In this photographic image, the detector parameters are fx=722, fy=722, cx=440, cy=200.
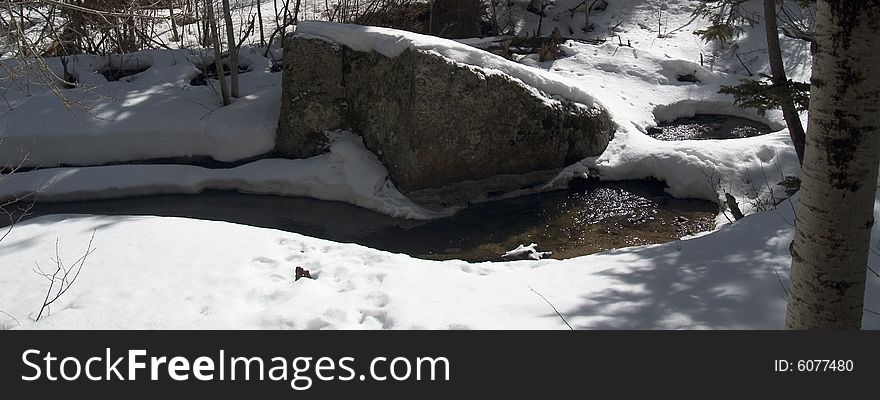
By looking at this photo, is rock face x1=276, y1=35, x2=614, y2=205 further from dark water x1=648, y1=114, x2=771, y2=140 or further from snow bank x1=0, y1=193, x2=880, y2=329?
snow bank x1=0, y1=193, x2=880, y2=329

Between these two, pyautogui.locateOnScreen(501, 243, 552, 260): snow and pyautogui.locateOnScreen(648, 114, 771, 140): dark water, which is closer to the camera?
pyautogui.locateOnScreen(501, 243, 552, 260): snow

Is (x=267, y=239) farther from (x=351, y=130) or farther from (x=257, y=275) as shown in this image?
(x=351, y=130)

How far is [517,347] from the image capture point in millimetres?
3580

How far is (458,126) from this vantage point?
924cm

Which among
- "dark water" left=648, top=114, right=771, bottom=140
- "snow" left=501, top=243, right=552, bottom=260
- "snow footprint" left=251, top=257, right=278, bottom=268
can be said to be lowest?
"snow" left=501, top=243, right=552, bottom=260

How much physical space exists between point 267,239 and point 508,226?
3.27m

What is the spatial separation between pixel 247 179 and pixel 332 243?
4583mm

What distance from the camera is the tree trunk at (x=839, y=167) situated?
2.57 m

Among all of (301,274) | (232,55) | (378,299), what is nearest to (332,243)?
(301,274)

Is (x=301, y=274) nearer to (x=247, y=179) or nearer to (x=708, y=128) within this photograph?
(x=247, y=179)

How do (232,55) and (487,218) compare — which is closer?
(487,218)

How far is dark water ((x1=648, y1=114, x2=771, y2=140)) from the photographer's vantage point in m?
10.7

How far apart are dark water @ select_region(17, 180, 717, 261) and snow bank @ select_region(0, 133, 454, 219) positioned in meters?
0.17

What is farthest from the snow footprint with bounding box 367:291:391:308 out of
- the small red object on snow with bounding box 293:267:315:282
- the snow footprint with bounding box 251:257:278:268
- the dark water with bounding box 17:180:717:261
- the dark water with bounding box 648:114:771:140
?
the dark water with bounding box 648:114:771:140
